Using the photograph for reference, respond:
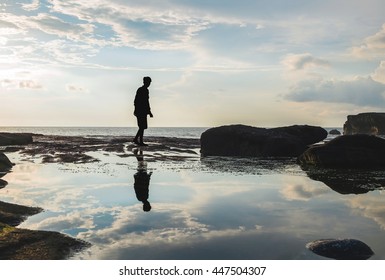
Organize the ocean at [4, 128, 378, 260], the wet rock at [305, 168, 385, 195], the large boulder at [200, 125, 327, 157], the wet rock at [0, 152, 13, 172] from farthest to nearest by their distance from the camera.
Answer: the large boulder at [200, 125, 327, 157]
the wet rock at [0, 152, 13, 172]
the wet rock at [305, 168, 385, 195]
the ocean at [4, 128, 378, 260]

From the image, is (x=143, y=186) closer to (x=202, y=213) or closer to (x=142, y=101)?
(x=202, y=213)

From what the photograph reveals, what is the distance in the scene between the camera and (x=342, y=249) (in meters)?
4.99

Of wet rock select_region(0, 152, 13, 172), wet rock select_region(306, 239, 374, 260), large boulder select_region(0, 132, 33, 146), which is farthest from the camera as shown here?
large boulder select_region(0, 132, 33, 146)

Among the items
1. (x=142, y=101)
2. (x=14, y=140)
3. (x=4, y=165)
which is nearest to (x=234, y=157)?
(x=142, y=101)

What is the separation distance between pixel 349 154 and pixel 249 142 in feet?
27.1

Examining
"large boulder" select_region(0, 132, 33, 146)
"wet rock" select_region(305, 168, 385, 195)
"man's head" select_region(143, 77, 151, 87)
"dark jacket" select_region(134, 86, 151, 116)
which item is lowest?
"large boulder" select_region(0, 132, 33, 146)

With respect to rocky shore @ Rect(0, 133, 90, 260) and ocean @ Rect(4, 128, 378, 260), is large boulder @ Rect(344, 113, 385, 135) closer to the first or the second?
ocean @ Rect(4, 128, 378, 260)

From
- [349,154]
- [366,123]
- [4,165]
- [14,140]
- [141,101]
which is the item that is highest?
[366,123]

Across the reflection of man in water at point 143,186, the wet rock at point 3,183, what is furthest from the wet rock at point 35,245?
the wet rock at point 3,183

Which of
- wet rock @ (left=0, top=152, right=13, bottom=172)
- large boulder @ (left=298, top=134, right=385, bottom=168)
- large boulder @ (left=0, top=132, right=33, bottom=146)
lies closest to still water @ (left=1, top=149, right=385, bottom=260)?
wet rock @ (left=0, top=152, right=13, bottom=172)

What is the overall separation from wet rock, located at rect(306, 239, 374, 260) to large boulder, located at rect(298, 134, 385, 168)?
1174 centimetres

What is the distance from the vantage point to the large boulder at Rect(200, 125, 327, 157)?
23188mm
